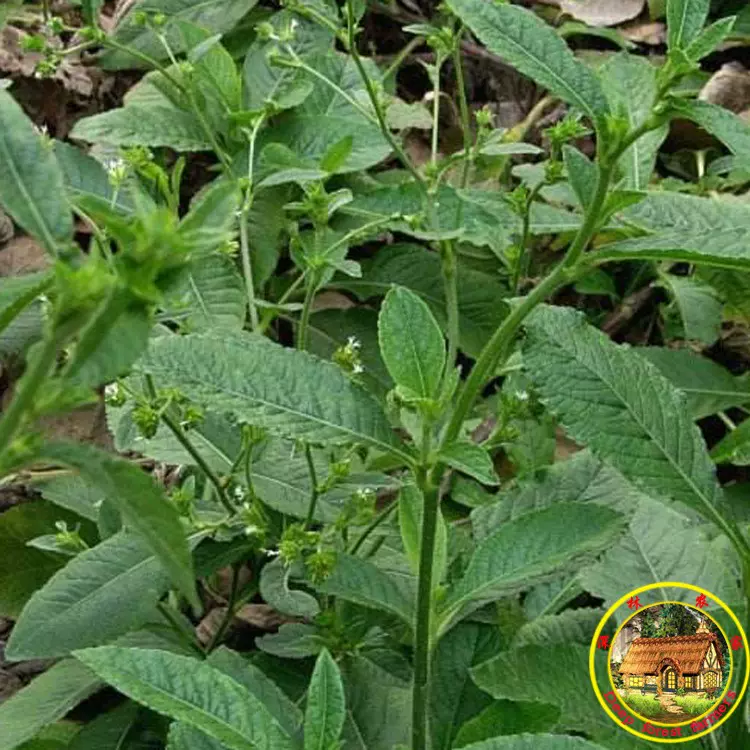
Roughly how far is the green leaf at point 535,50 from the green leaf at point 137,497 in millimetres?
541

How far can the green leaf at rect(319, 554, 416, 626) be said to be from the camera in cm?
110

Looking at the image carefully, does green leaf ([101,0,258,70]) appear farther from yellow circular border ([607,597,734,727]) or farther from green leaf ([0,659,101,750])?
yellow circular border ([607,597,734,727])

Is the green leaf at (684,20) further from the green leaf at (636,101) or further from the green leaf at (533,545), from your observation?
the green leaf at (533,545)

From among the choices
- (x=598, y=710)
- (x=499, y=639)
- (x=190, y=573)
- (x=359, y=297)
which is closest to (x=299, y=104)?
(x=359, y=297)

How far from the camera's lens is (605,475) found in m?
1.29

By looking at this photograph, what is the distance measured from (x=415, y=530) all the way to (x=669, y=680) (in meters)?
0.25

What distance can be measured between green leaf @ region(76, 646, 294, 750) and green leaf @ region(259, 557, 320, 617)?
0.89 ft

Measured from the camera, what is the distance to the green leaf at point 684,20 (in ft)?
3.43

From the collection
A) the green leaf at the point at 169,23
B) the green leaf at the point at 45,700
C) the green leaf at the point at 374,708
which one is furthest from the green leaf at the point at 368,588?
the green leaf at the point at 169,23

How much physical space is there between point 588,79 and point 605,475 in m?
0.43

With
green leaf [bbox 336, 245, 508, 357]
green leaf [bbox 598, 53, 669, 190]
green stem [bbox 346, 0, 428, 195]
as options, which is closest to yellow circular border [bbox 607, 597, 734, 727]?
green leaf [bbox 598, 53, 669, 190]

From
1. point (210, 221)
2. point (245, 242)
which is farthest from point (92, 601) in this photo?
point (210, 221)

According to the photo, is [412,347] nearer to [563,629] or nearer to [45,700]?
[563,629]

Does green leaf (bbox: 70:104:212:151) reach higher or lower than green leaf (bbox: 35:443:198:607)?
lower
